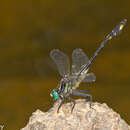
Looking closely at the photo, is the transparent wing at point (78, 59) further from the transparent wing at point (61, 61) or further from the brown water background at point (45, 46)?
the brown water background at point (45, 46)

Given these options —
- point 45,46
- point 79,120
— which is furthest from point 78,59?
point 45,46

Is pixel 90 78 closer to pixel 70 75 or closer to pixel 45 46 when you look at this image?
pixel 70 75

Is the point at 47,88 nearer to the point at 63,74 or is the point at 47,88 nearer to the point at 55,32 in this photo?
the point at 55,32

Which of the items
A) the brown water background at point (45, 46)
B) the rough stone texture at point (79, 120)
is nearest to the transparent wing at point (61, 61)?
the rough stone texture at point (79, 120)

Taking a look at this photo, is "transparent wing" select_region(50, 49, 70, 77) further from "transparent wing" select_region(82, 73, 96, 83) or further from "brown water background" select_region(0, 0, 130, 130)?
"brown water background" select_region(0, 0, 130, 130)

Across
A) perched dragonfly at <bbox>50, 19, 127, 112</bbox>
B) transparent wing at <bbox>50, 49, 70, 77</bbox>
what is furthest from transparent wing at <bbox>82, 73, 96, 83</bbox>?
transparent wing at <bbox>50, 49, 70, 77</bbox>

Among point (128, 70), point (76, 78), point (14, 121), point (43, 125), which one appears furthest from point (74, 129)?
point (128, 70)
